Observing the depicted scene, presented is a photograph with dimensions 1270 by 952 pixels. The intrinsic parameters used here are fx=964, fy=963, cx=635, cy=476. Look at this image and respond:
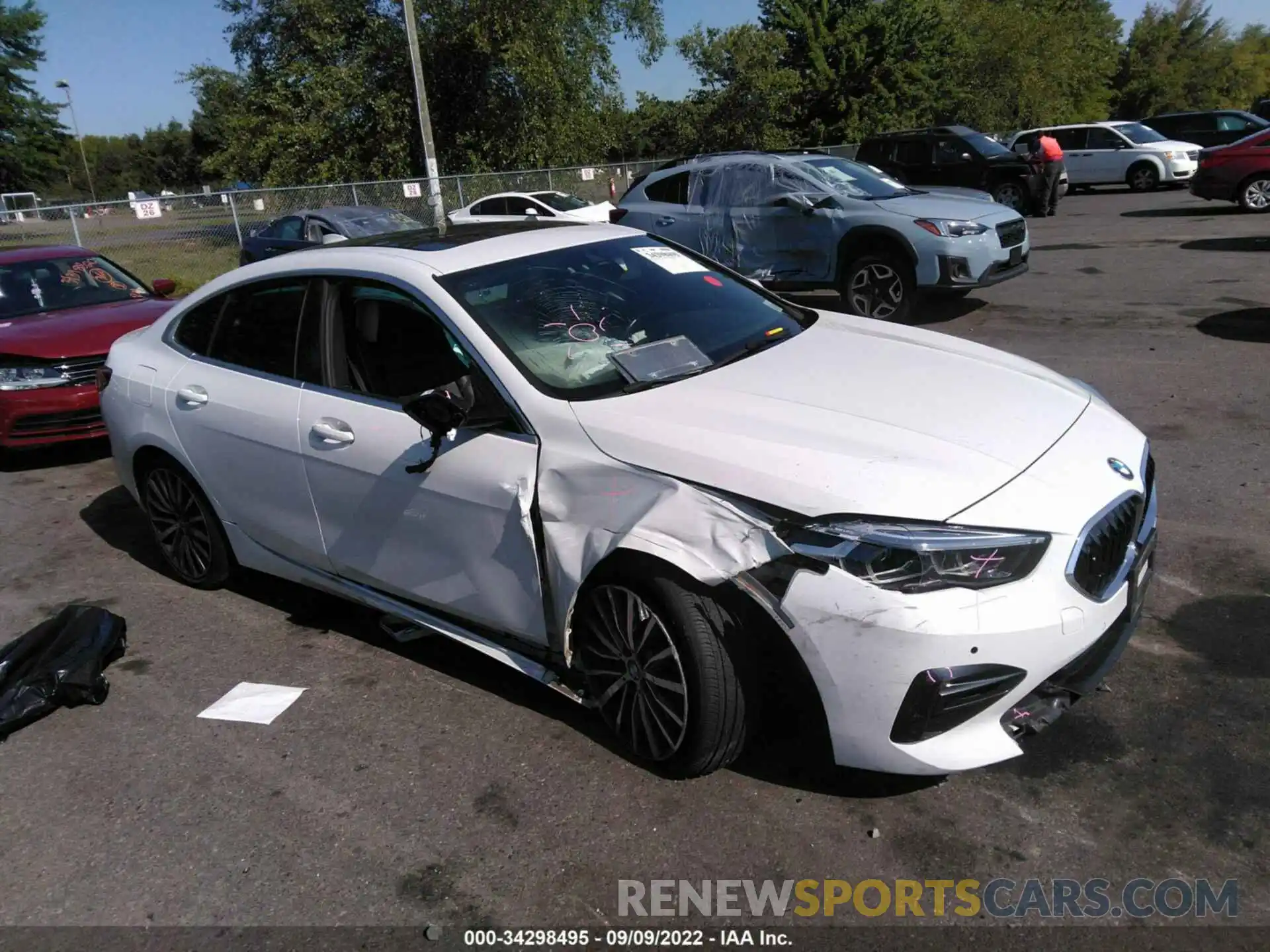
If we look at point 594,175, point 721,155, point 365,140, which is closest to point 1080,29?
point 594,175

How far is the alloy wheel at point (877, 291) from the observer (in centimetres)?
952

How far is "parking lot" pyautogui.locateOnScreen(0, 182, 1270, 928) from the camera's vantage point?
2.71m

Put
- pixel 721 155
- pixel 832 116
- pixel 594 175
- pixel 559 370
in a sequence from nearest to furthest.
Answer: pixel 559 370
pixel 721 155
pixel 594 175
pixel 832 116

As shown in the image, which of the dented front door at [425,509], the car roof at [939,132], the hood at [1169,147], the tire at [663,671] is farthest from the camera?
the hood at [1169,147]

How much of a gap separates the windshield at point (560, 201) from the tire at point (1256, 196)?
39.1 ft

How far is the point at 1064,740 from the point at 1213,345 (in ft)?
20.3

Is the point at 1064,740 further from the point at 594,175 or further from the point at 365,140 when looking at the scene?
the point at 365,140

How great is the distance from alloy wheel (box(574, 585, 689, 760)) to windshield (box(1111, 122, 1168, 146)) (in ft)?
78.9

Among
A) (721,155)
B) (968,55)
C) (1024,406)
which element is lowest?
(1024,406)

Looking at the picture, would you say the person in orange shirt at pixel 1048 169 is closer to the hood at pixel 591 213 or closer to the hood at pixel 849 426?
the hood at pixel 591 213

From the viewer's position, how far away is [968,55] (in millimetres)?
39094

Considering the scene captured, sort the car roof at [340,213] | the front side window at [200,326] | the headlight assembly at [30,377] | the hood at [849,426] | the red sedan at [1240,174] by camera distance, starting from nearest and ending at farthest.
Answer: the hood at [849,426] → the front side window at [200,326] → the headlight assembly at [30,377] → the car roof at [340,213] → the red sedan at [1240,174]

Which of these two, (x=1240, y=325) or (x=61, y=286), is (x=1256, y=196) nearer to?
(x=1240, y=325)

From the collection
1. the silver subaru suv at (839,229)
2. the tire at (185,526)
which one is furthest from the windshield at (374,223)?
the tire at (185,526)
